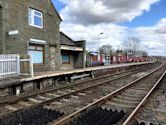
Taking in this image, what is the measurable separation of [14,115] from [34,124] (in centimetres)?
115

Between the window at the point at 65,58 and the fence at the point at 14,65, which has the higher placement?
the window at the point at 65,58

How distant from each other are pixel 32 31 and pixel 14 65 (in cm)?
677

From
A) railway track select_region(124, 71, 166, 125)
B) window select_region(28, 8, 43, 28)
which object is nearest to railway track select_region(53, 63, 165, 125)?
railway track select_region(124, 71, 166, 125)

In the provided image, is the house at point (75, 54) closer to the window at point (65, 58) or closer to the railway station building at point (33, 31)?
the window at point (65, 58)

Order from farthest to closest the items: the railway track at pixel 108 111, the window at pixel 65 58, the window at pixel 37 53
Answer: the window at pixel 65 58
the window at pixel 37 53
the railway track at pixel 108 111

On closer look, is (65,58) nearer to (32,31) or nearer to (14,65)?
(32,31)

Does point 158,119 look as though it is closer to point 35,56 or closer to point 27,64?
point 27,64

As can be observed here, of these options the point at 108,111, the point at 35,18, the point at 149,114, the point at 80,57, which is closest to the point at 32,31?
the point at 35,18

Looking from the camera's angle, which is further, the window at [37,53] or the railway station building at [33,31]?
the window at [37,53]

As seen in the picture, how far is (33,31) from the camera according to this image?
59.4 feet

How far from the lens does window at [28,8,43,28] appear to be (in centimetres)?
1784

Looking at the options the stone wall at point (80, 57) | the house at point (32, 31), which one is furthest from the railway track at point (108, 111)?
the stone wall at point (80, 57)

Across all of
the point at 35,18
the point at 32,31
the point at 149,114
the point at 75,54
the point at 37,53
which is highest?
the point at 35,18

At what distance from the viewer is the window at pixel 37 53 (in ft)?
59.0
